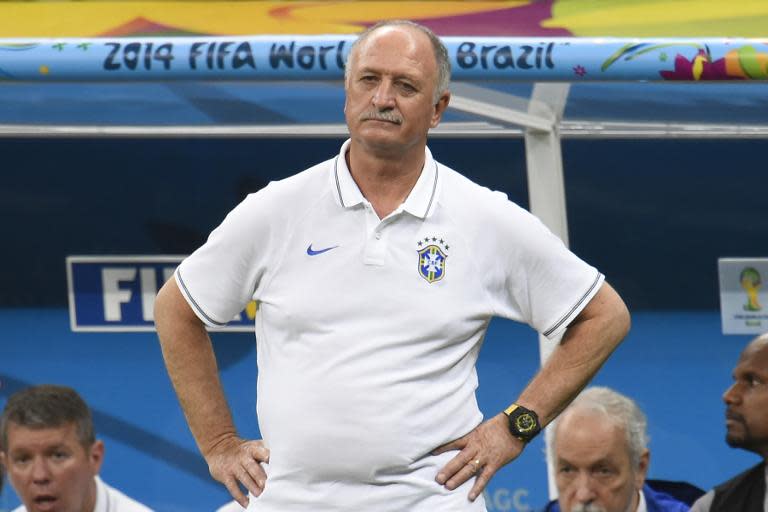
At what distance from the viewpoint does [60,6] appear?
178 inches

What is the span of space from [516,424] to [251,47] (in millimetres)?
1299

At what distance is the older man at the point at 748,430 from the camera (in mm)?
3852

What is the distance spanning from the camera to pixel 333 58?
355cm

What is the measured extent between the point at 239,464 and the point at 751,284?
7.63 ft

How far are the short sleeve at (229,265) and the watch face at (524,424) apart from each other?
50 centimetres

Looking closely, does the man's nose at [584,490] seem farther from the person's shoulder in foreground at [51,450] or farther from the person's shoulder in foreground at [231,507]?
the person's shoulder in foreground at [51,450]

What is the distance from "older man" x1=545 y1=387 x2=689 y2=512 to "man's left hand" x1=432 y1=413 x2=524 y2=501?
3.48ft

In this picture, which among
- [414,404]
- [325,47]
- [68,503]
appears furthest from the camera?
[68,503]

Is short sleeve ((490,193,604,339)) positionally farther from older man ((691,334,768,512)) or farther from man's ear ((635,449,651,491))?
older man ((691,334,768,512))

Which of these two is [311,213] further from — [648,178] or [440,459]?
[648,178]

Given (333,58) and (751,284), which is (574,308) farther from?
(751,284)

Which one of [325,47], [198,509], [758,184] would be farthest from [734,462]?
[325,47]

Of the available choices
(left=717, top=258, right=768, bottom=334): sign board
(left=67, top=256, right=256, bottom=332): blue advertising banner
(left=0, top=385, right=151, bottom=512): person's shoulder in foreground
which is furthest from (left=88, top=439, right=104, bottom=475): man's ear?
(left=717, top=258, right=768, bottom=334): sign board

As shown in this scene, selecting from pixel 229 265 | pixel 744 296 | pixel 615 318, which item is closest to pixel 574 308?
pixel 615 318
